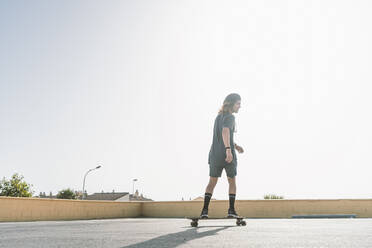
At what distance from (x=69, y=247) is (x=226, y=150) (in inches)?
127

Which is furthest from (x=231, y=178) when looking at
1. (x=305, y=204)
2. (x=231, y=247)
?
(x=305, y=204)

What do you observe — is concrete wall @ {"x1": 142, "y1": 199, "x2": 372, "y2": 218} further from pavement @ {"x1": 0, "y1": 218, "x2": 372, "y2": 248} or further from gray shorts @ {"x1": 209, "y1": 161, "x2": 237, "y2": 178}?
pavement @ {"x1": 0, "y1": 218, "x2": 372, "y2": 248}

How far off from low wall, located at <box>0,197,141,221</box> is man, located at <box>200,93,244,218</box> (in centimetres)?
534

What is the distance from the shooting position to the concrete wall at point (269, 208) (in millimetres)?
10111

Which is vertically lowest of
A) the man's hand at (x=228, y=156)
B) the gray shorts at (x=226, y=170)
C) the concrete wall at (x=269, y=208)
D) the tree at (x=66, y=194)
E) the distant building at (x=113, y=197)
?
the distant building at (x=113, y=197)

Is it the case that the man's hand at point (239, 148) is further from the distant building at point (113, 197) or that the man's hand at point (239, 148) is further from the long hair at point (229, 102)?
the distant building at point (113, 197)

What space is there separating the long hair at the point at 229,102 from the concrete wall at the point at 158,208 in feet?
19.1

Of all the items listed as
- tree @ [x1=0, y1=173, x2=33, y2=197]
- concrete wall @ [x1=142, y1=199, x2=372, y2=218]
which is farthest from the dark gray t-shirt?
tree @ [x1=0, y1=173, x2=33, y2=197]

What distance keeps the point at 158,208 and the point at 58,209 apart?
406cm

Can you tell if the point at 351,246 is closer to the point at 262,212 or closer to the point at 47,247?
the point at 47,247

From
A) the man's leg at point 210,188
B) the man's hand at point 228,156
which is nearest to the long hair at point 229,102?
the man's hand at point 228,156

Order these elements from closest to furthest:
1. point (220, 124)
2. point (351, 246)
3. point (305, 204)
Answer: point (351, 246)
point (220, 124)
point (305, 204)

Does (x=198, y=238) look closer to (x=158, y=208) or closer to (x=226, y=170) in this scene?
(x=226, y=170)

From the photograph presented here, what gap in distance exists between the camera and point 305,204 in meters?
10.6
